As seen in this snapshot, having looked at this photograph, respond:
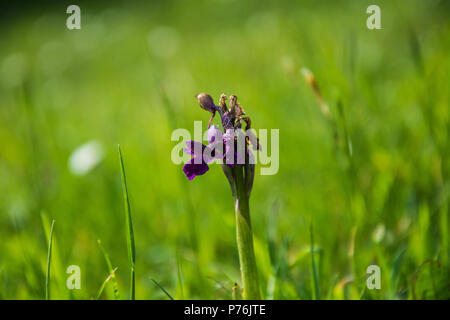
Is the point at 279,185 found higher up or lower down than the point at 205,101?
lower down

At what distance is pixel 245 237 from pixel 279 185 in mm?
1210

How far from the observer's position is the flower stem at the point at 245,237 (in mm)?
995

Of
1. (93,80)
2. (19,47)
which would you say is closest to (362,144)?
(93,80)

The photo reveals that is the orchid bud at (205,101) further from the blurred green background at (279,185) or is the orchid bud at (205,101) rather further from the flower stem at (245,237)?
the blurred green background at (279,185)

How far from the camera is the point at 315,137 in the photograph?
2.46 m

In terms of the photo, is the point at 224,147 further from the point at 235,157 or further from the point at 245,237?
the point at 245,237

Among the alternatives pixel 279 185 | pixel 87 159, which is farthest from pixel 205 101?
pixel 87 159

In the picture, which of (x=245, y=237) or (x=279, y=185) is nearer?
(x=245, y=237)

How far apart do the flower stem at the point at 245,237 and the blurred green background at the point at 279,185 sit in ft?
0.56

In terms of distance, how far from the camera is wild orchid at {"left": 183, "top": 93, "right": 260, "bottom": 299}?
953 mm

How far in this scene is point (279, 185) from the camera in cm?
219

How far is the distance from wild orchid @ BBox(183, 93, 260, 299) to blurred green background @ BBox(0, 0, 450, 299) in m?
0.18

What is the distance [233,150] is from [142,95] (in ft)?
14.3

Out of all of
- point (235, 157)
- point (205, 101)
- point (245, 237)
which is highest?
point (205, 101)
